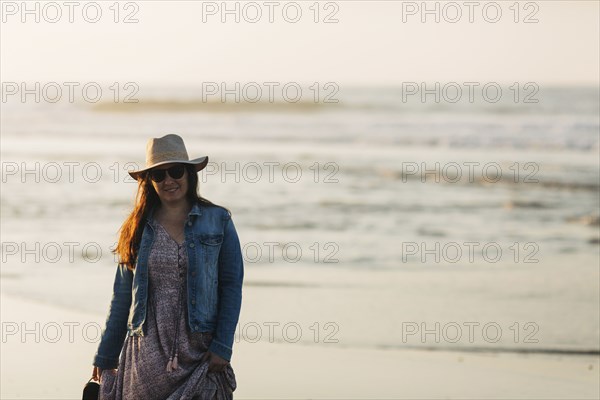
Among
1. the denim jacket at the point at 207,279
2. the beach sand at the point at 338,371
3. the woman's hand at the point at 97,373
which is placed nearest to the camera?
the denim jacket at the point at 207,279

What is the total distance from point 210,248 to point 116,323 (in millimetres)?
542

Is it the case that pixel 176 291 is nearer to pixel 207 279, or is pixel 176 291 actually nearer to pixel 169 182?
pixel 207 279

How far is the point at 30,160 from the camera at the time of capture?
22281 mm

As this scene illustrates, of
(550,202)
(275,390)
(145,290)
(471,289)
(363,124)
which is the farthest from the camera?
(363,124)

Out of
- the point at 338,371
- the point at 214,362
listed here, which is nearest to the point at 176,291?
the point at 214,362

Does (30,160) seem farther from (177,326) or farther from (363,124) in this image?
(177,326)

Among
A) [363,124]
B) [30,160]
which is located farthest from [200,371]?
[363,124]

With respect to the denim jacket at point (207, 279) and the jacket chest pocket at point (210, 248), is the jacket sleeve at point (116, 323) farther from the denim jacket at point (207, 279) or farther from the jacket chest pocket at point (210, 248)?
the jacket chest pocket at point (210, 248)

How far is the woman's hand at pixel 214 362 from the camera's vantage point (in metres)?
4.80

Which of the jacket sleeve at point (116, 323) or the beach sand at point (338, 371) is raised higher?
the jacket sleeve at point (116, 323)

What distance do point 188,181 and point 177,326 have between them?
598 millimetres

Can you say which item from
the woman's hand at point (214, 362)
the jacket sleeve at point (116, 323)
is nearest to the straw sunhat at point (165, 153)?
the jacket sleeve at point (116, 323)

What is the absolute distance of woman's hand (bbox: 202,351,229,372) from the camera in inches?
189

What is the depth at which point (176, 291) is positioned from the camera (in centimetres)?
479
